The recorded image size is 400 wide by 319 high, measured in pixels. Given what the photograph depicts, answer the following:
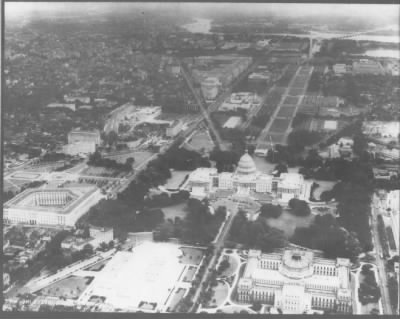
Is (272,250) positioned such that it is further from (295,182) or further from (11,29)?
(11,29)

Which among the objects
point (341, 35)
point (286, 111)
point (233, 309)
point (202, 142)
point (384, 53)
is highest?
point (341, 35)

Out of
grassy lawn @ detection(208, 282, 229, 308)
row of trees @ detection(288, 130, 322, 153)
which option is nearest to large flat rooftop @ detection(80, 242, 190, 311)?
grassy lawn @ detection(208, 282, 229, 308)

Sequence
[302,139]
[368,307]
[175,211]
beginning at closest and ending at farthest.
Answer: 1. [368,307]
2. [175,211]
3. [302,139]

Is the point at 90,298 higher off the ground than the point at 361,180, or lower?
lower

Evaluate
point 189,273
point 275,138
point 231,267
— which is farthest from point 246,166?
point 189,273

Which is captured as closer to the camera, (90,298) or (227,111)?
(90,298)

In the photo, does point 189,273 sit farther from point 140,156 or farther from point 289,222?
point 140,156

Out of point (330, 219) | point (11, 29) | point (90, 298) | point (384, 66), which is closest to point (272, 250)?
point (330, 219)
